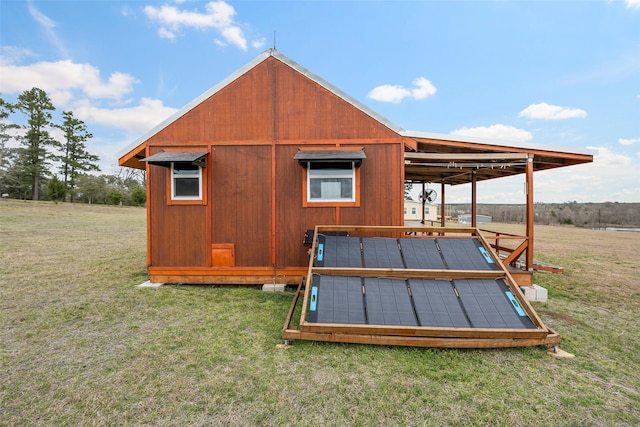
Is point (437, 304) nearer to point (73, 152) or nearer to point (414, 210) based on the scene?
point (414, 210)

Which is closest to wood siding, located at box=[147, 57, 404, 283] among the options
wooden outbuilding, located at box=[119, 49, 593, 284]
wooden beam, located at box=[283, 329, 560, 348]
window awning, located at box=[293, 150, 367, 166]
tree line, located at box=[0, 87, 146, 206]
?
wooden outbuilding, located at box=[119, 49, 593, 284]

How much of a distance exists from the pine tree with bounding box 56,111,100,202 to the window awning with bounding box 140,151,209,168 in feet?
115

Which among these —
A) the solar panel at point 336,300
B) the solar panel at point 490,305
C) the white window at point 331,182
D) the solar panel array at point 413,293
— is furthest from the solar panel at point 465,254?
the white window at point 331,182

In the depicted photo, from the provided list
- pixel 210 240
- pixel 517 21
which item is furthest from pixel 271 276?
pixel 517 21

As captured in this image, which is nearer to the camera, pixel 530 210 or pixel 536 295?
pixel 536 295

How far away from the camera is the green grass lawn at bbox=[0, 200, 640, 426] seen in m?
2.24

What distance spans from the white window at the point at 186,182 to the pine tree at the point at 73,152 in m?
34.9

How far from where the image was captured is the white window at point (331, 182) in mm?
5535

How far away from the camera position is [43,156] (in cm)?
2919

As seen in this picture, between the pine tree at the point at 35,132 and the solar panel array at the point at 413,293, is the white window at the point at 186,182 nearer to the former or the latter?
the solar panel array at the point at 413,293

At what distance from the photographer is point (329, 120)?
18.3 ft

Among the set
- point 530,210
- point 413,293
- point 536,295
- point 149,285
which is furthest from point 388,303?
point 149,285

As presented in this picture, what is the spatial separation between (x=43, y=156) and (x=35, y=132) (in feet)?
7.92

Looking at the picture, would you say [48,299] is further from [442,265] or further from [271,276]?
[442,265]
